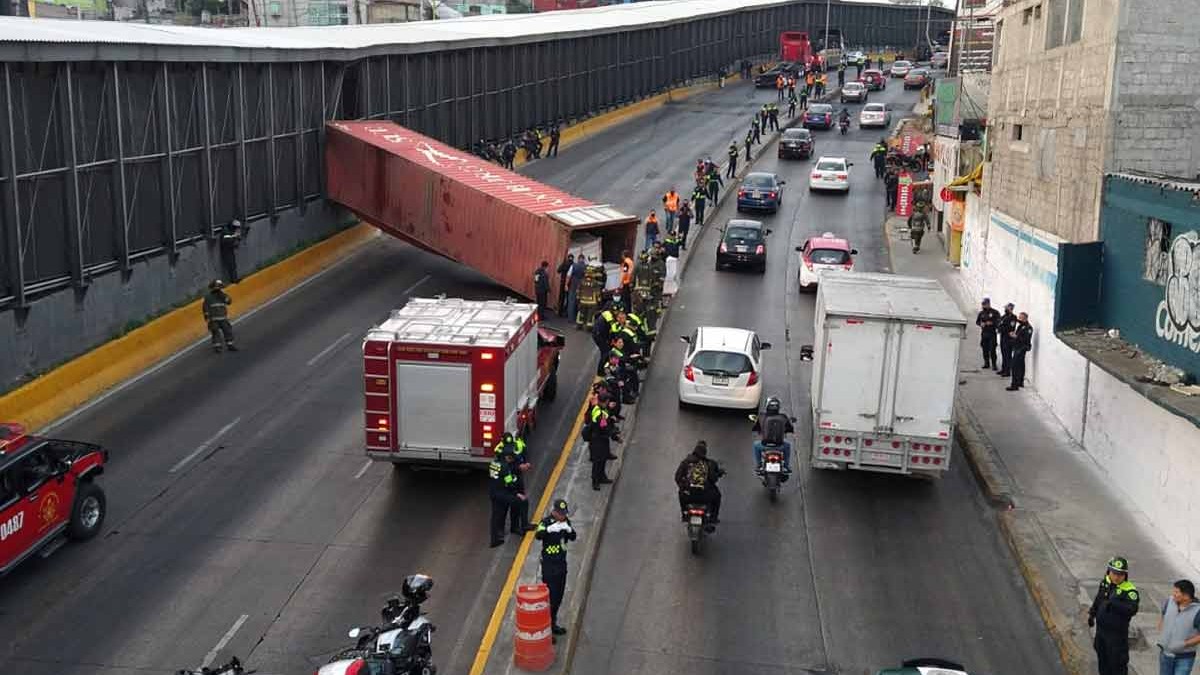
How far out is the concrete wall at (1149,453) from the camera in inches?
654

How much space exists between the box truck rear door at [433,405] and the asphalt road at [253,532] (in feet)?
3.22

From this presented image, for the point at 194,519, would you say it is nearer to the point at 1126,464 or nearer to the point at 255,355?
the point at 255,355

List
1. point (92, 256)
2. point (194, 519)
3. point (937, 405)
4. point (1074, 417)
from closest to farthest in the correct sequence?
point (194, 519) → point (937, 405) → point (1074, 417) → point (92, 256)

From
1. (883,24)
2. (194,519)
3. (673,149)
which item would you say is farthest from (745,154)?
(883,24)

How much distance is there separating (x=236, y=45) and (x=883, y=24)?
10505 cm

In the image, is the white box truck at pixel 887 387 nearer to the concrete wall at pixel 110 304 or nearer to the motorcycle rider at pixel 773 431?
the motorcycle rider at pixel 773 431

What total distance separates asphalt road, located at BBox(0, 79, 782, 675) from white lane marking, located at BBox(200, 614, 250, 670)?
0.08 feet

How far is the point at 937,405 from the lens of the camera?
1859 centimetres

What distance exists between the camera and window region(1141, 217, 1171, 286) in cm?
1838

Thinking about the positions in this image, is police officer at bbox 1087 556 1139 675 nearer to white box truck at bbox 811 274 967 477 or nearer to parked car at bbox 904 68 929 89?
white box truck at bbox 811 274 967 477

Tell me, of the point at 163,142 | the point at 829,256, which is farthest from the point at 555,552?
the point at 829,256

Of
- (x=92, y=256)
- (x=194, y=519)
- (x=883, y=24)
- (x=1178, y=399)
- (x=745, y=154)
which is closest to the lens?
(x=1178, y=399)

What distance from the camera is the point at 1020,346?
81.9ft

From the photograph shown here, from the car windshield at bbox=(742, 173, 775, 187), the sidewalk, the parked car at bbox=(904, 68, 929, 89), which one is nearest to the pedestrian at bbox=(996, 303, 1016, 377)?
the sidewalk
